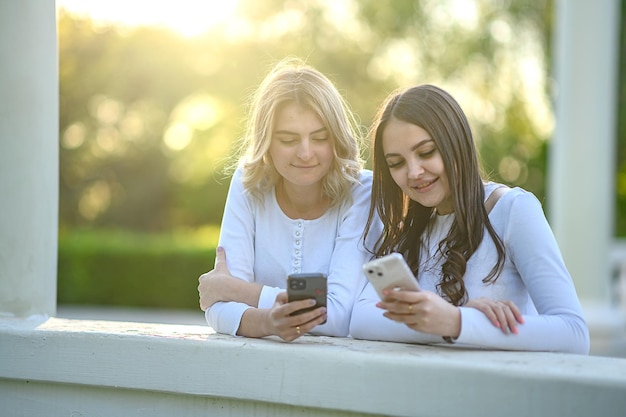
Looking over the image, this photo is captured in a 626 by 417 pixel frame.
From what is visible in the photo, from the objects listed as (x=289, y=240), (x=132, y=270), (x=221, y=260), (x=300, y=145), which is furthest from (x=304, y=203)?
(x=132, y=270)

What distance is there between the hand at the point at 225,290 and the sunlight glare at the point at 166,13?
1757 cm

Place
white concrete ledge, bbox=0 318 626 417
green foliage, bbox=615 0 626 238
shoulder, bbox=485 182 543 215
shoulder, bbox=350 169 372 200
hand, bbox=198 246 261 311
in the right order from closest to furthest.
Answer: white concrete ledge, bbox=0 318 626 417 → shoulder, bbox=485 182 543 215 → hand, bbox=198 246 261 311 → shoulder, bbox=350 169 372 200 → green foliage, bbox=615 0 626 238

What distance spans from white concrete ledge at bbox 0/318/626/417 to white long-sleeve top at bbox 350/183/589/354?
0.08m

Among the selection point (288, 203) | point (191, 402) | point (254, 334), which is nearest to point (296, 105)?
point (288, 203)

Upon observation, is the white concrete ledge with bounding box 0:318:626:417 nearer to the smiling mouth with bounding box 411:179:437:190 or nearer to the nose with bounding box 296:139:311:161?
the smiling mouth with bounding box 411:179:437:190

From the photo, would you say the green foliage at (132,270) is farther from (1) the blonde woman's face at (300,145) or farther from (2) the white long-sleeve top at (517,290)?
(2) the white long-sleeve top at (517,290)

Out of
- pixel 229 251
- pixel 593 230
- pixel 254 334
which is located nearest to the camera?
pixel 254 334

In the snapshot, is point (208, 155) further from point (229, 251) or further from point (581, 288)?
point (229, 251)

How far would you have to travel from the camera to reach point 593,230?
786cm

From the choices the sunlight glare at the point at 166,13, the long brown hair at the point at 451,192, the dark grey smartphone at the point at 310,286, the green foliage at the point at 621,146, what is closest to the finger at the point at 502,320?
the long brown hair at the point at 451,192

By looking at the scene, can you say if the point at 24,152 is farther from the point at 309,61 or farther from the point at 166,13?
the point at 166,13

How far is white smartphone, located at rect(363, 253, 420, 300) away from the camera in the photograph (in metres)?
2.27

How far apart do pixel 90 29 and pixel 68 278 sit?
7.30m

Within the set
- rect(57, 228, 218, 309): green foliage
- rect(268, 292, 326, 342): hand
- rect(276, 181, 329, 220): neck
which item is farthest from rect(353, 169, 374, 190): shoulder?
rect(57, 228, 218, 309): green foliage
